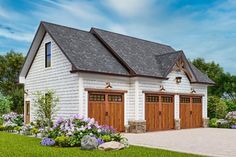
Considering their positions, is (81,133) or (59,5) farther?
(59,5)

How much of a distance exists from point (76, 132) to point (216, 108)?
2019 centimetres

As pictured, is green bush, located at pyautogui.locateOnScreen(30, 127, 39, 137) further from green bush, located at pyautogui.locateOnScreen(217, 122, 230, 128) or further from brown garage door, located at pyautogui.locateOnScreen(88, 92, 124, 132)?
green bush, located at pyautogui.locateOnScreen(217, 122, 230, 128)

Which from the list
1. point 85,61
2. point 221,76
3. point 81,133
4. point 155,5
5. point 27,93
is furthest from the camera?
point 221,76

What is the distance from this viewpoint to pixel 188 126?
23.2 metres

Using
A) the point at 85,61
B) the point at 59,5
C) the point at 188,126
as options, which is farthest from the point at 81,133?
the point at 188,126

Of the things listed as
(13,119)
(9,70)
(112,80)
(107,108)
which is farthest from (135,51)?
(9,70)

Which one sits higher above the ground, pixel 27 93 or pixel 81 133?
pixel 27 93

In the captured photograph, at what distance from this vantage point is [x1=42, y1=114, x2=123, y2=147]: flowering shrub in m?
12.4

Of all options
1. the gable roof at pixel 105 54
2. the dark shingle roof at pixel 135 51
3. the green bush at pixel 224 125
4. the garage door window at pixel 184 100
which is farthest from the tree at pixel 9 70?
the green bush at pixel 224 125

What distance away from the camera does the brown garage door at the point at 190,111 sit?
22750 millimetres

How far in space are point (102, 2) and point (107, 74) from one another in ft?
13.4

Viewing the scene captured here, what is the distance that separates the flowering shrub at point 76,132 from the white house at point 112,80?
3556mm

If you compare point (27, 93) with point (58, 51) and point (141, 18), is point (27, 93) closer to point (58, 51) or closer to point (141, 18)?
point (58, 51)

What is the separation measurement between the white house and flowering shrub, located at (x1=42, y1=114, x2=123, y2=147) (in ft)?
11.7
